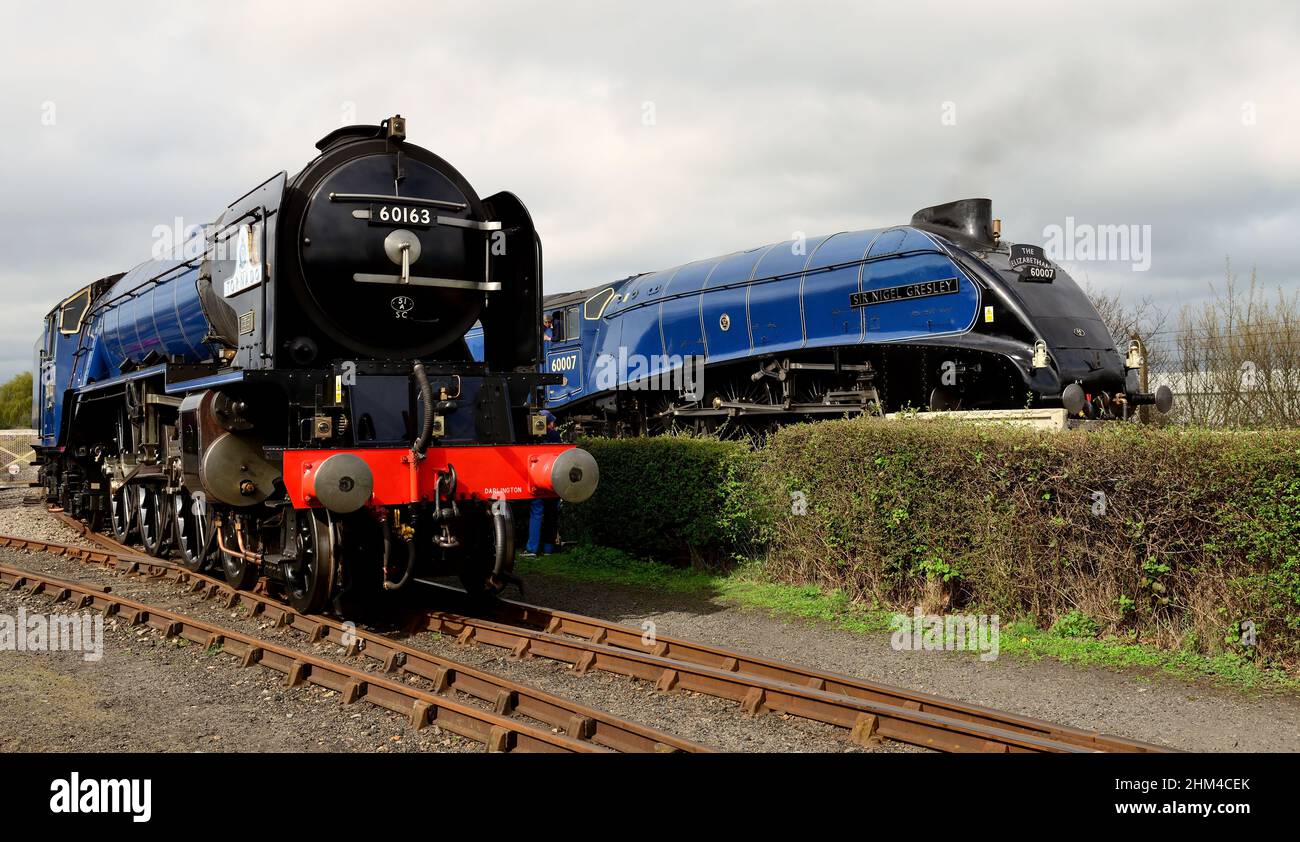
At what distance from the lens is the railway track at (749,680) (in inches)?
184

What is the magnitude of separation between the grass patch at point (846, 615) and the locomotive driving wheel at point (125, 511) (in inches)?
189

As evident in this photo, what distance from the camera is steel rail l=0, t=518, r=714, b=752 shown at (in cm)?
479

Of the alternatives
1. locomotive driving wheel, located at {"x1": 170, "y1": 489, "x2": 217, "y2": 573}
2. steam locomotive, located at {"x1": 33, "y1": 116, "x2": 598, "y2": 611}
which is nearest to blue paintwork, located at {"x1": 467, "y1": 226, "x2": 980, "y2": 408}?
steam locomotive, located at {"x1": 33, "y1": 116, "x2": 598, "y2": 611}

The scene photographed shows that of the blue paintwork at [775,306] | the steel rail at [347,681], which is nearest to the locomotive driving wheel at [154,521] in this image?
the steel rail at [347,681]

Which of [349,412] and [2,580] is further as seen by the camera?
[2,580]

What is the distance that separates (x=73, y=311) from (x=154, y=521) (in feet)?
16.2

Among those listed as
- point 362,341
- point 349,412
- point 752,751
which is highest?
point 362,341

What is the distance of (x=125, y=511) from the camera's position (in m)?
12.4

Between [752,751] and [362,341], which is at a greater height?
[362,341]

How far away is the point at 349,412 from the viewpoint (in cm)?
742

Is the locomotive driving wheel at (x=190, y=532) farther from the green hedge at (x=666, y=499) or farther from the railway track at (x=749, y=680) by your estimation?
the green hedge at (x=666, y=499)
